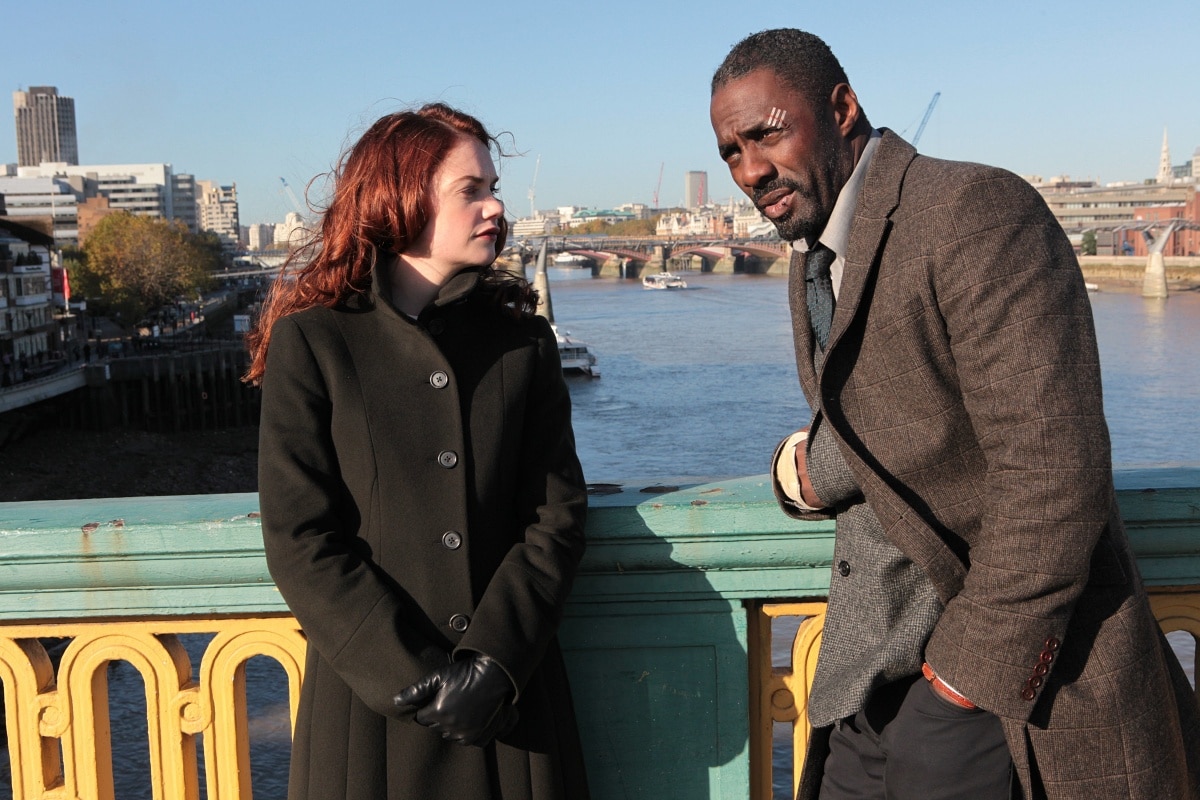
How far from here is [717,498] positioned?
1.71m

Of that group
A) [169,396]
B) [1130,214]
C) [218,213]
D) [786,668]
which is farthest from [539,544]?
[218,213]

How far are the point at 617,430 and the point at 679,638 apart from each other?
24.1 m

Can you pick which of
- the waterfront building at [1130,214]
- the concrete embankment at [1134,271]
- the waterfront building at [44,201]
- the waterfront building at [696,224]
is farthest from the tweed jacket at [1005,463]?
the waterfront building at [696,224]

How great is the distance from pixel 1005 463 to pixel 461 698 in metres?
0.63

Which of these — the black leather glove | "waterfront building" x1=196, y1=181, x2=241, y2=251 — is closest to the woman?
the black leather glove

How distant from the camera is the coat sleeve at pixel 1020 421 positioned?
1.23m

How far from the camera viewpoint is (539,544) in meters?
1.57

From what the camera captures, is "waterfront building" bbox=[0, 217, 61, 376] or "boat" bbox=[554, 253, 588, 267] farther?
"boat" bbox=[554, 253, 588, 267]

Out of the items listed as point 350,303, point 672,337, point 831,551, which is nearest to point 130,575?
point 350,303

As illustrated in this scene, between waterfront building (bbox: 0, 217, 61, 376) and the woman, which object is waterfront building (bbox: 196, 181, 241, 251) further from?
the woman

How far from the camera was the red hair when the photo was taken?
1.64 m

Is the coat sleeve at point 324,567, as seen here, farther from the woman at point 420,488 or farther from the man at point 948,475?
the man at point 948,475

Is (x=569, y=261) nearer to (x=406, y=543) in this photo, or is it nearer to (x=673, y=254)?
(x=673, y=254)

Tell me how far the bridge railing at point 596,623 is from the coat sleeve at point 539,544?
4.0 inches
